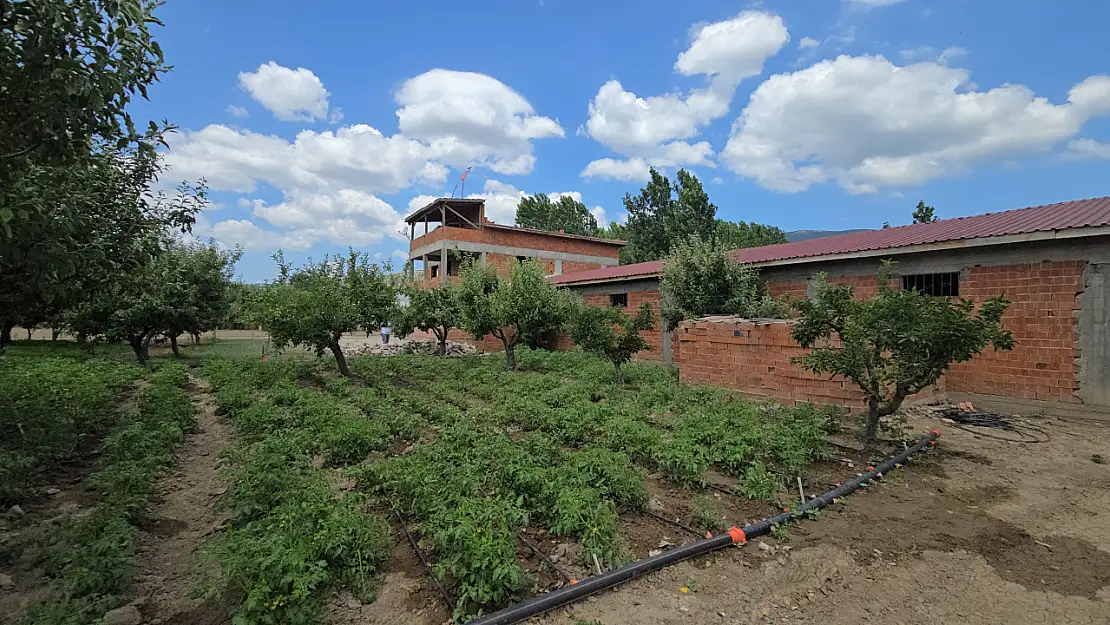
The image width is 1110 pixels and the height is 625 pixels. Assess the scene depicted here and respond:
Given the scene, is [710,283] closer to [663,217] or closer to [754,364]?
[754,364]

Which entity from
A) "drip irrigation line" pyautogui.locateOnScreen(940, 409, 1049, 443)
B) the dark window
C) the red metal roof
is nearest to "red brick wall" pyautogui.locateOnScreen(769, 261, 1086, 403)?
the dark window

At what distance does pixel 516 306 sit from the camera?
12375 millimetres

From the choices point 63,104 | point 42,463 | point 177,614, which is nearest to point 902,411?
point 177,614

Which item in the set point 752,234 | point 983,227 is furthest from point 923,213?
point 983,227

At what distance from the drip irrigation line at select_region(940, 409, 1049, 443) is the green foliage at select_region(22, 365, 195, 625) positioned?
29.6 feet

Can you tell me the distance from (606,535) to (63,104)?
3.95m

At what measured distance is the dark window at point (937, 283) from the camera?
28.4ft

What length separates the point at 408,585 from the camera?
3059 mm

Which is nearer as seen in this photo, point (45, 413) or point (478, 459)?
point (478, 459)

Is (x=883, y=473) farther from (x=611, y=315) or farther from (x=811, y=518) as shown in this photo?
(x=611, y=315)


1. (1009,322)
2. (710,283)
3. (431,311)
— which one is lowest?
(1009,322)

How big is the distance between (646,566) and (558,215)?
52.4m

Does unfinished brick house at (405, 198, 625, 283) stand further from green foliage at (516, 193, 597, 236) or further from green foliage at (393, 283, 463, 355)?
green foliage at (516, 193, 597, 236)

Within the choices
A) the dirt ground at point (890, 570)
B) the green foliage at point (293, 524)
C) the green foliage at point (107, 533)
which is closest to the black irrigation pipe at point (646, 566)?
the dirt ground at point (890, 570)
